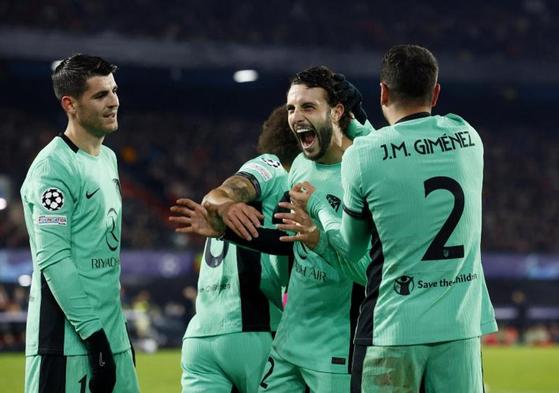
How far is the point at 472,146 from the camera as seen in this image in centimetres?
435

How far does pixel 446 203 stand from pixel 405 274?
34 cm

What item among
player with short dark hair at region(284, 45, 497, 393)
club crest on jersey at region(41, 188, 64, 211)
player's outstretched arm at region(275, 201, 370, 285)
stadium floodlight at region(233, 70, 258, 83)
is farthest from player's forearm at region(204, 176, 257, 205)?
stadium floodlight at region(233, 70, 258, 83)

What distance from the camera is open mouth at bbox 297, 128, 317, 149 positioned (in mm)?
5211

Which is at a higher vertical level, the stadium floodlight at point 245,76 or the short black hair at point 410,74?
the stadium floodlight at point 245,76

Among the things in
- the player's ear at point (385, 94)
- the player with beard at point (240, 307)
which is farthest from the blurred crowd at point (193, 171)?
the player's ear at point (385, 94)

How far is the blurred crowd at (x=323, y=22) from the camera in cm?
2991

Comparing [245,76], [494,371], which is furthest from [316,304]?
[245,76]

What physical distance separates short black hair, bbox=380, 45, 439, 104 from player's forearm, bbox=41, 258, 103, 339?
5.79 ft

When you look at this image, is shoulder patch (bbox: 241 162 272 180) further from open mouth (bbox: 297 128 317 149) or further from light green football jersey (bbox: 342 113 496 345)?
light green football jersey (bbox: 342 113 496 345)

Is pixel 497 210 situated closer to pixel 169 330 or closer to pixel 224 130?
pixel 224 130

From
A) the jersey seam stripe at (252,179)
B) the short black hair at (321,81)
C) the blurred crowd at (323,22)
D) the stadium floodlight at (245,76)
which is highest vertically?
the blurred crowd at (323,22)

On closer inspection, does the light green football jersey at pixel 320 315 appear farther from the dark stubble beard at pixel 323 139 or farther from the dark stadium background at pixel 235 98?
the dark stadium background at pixel 235 98

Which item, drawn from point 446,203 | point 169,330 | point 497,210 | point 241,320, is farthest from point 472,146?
point 497,210

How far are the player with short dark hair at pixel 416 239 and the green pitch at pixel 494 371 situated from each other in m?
9.31
